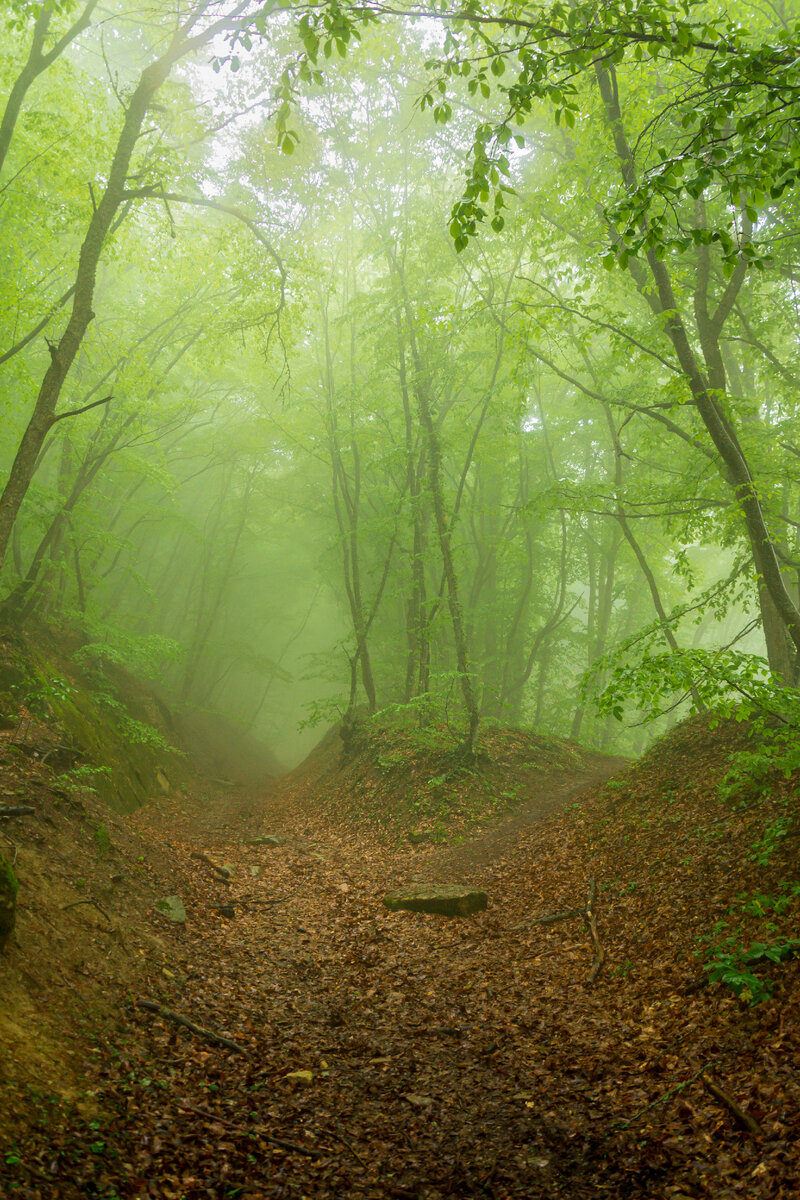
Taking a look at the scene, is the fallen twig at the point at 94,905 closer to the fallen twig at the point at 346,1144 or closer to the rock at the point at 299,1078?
the rock at the point at 299,1078

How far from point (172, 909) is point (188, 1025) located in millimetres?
2185

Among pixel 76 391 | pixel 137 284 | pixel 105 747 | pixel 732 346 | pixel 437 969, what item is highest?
pixel 137 284

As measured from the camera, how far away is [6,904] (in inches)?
162

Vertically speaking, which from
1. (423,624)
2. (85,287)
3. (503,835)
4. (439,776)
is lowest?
(503,835)

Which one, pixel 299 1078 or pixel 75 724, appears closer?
pixel 299 1078

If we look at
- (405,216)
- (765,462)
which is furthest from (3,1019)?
(405,216)

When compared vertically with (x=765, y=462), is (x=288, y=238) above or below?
above

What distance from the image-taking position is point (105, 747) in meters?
10.7

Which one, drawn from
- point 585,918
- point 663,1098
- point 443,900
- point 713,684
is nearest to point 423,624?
point 443,900

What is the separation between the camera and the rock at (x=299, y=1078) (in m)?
4.30

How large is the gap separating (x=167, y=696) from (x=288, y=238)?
63.4 feet

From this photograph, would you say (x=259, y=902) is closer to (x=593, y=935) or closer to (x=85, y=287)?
(x=593, y=935)

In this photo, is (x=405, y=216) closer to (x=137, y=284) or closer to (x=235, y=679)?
(x=137, y=284)

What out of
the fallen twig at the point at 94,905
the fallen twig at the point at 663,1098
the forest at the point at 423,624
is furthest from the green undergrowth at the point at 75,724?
the fallen twig at the point at 663,1098
